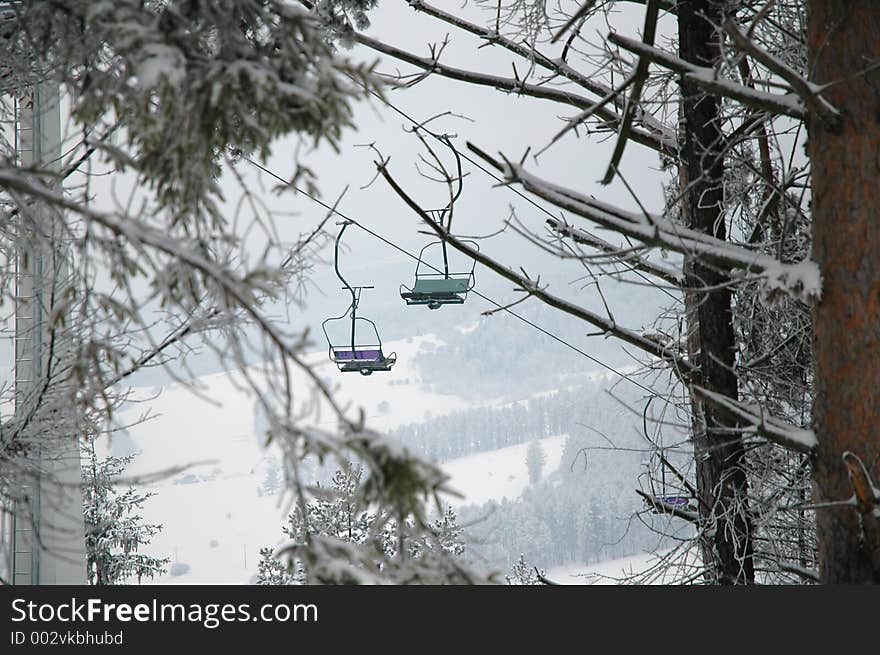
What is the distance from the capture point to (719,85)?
1915mm

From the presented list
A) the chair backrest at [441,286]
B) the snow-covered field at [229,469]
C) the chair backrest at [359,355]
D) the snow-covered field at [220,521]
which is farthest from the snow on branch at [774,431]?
the snow-covered field at [220,521]

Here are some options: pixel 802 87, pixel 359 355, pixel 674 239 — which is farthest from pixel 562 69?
pixel 359 355

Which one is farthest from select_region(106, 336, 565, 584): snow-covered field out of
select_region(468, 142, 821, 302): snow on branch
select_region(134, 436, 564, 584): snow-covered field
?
select_region(468, 142, 821, 302): snow on branch

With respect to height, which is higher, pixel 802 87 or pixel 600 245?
pixel 600 245

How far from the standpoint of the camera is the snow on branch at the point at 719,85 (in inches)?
75.9

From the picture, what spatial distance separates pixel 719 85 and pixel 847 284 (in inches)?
20.9

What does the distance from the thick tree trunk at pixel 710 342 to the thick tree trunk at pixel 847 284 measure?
2.66 ft

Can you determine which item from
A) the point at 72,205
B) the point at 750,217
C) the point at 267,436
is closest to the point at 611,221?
the point at 267,436

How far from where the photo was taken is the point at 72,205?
4.09ft

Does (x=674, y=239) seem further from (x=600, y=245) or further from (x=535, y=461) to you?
(x=535, y=461)

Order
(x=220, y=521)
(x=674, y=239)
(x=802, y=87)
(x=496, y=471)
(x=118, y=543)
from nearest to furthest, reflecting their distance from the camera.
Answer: (x=802, y=87) < (x=674, y=239) < (x=118, y=543) < (x=220, y=521) < (x=496, y=471)

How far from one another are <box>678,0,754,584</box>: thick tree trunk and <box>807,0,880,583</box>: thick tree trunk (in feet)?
2.66

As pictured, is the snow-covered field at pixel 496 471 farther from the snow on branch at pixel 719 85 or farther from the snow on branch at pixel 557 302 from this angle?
the snow on branch at pixel 719 85

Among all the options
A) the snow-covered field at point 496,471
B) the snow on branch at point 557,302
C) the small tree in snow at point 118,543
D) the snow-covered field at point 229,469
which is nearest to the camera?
the snow on branch at point 557,302
